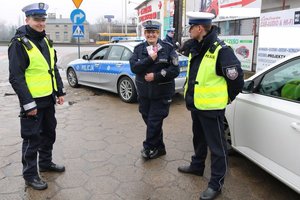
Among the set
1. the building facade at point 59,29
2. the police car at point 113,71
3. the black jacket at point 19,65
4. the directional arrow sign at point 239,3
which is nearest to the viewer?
the black jacket at point 19,65

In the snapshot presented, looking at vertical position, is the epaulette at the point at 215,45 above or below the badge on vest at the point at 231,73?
above

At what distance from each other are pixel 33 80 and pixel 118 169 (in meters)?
1.48

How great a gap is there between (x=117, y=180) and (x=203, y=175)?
1.00m

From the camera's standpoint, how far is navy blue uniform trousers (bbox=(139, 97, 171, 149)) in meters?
3.90

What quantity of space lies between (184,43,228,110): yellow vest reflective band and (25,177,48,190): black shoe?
6.10 ft

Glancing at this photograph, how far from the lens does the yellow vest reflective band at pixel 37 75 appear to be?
3066 mm

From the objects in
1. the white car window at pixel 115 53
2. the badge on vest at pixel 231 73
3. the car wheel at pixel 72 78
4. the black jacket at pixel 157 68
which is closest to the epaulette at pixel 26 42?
the black jacket at pixel 157 68

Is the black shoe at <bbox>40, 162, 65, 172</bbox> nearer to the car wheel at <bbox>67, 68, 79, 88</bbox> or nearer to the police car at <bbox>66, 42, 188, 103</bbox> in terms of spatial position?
the police car at <bbox>66, 42, 188, 103</bbox>

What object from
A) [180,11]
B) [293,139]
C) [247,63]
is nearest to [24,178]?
[293,139]

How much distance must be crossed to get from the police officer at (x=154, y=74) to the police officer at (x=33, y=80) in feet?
3.31

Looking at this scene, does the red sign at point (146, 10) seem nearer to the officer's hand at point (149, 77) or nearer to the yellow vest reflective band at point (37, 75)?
Result: the officer's hand at point (149, 77)

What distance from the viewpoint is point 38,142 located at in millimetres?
3299

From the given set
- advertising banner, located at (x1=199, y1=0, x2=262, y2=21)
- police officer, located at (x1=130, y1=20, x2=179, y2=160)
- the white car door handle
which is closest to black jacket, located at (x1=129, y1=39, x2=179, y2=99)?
police officer, located at (x1=130, y1=20, x2=179, y2=160)

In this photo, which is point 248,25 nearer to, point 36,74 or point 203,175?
point 203,175
